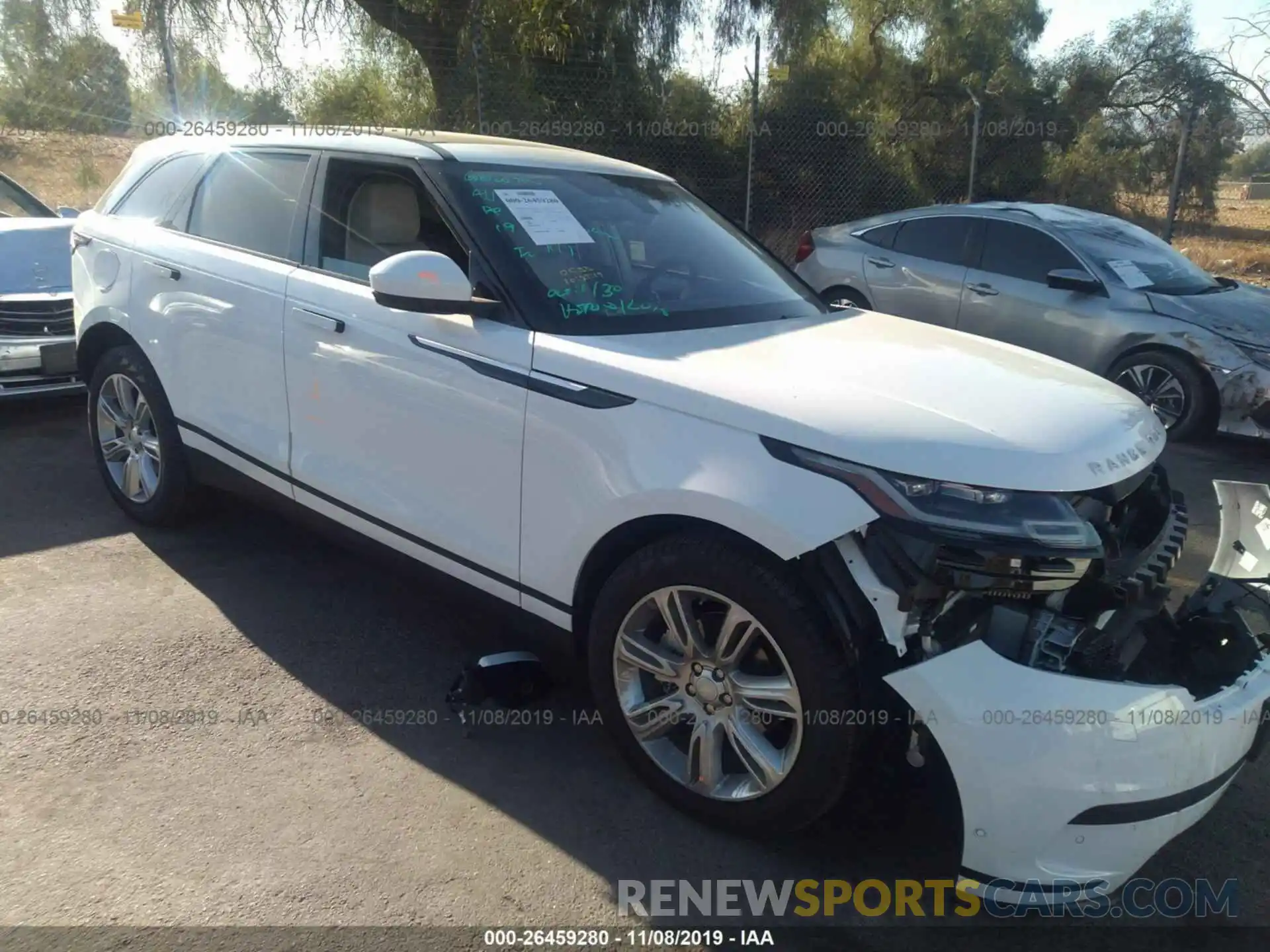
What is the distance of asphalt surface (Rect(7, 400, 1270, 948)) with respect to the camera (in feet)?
8.34

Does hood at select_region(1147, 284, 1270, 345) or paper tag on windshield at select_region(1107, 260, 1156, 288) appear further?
paper tag on windshield at select_region(1107, 260, 1156, 288)

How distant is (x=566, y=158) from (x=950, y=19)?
49.2 ft

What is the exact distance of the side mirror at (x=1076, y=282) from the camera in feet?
23.3

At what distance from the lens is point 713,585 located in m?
2.57

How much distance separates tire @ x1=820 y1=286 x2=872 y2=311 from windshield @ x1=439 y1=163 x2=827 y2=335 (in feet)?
14.8

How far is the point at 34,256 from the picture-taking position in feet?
21.9

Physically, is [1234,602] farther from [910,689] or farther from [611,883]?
[611,883]

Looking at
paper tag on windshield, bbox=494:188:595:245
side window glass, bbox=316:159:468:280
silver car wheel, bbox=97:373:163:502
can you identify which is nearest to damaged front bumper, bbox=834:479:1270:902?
paper tag on windshield, bbox=494:188:595:245

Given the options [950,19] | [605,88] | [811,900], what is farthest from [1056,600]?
[950,19]

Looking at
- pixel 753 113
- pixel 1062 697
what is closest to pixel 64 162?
pixel 753 113

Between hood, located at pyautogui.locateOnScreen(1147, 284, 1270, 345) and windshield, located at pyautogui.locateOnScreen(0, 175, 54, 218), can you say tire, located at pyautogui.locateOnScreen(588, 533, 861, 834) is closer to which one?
hood, located at pyautogui.locateOnScreen(1147, 284, 1270, 345)

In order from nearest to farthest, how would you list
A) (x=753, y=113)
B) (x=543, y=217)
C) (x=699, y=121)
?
(x=543, y=217) < (x=753, y=113) < (x=699, y=121)

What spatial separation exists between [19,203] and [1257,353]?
28.7ft
